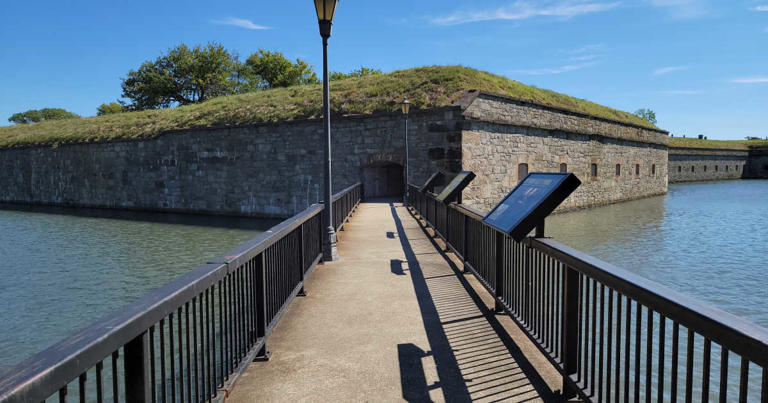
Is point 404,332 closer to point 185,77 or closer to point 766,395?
point 766,395

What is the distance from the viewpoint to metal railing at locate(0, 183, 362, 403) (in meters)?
1.39

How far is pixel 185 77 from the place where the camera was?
54688 millimetres

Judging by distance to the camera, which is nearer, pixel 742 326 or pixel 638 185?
pixel 742 326

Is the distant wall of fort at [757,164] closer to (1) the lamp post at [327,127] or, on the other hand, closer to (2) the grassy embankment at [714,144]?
(2) the grassy embankment at [714,144]

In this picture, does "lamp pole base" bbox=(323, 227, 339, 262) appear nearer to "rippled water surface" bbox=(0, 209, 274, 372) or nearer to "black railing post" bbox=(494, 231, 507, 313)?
"black railing post" bbox=(494, 231, 507, 313)

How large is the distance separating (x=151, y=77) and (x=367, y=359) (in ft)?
193

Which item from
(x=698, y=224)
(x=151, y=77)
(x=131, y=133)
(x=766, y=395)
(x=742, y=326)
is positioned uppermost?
(x=151, y=77)

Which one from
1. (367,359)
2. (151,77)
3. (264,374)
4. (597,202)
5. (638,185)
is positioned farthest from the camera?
(151,77)

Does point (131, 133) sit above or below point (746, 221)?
above

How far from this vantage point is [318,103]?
74.0ft

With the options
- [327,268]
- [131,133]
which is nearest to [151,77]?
[131,133]

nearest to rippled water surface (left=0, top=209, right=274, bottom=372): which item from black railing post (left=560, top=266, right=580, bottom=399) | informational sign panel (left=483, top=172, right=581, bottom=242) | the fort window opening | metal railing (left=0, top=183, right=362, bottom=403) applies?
metal railing (left=0, top=183, right=362, bottom=403)

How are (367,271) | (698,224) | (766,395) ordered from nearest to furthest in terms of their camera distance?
1. (766,395)
2. (367,271)
3. (698,224)

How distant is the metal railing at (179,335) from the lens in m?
1.39
